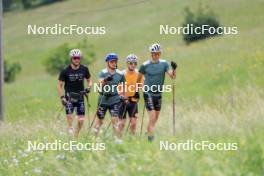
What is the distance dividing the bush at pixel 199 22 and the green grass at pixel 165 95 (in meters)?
0.89

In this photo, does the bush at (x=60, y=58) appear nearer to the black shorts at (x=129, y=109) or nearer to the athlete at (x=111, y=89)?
the black shorts at (x=129, y=109)

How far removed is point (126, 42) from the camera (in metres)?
60.8

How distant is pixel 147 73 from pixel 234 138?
4.96 meters

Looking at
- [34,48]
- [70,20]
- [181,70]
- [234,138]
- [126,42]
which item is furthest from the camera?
[70,20]

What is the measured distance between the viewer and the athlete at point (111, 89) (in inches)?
558

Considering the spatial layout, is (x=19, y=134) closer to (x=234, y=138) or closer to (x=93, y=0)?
(x=234, y=138)

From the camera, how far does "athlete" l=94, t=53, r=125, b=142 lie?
1418 centimetres

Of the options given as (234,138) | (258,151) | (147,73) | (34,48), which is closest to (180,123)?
(147,73)

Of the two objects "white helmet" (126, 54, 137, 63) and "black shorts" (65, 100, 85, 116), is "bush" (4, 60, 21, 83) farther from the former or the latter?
"white helmet" (126, 54, 137, 63)

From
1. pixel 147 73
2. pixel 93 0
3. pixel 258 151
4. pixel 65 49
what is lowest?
pixel 258 151

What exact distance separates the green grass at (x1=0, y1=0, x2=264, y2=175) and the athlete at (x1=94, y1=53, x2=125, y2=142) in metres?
0.86

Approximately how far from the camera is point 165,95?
28.6 metres

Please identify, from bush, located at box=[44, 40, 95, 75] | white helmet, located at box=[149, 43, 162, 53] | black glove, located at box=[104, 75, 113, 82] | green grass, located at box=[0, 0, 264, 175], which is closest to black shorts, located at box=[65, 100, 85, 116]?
green grass, located at box=[0, 0, 264, 175]

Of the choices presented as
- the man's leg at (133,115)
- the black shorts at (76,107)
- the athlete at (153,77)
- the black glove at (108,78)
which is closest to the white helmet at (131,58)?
the athlete at (153,77)
